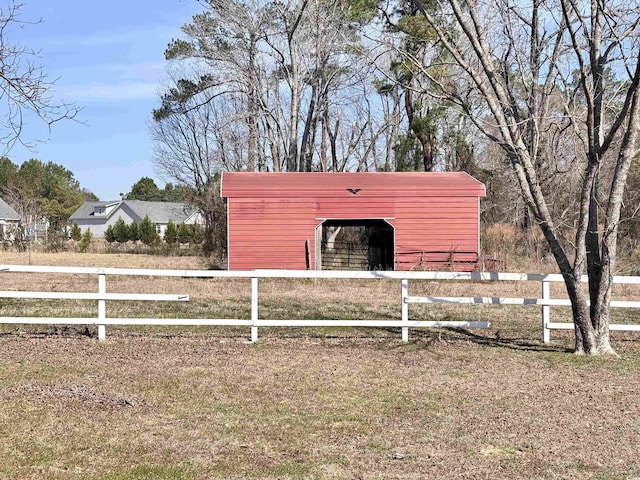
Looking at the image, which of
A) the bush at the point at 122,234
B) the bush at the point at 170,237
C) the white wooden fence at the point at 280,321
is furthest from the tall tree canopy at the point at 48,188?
the white wooden fence at the point at 280,321

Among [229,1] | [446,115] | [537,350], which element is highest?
[229,1]

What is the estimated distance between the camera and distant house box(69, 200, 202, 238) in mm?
78131

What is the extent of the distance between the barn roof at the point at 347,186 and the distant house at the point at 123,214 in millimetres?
54996

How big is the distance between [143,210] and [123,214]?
273cm

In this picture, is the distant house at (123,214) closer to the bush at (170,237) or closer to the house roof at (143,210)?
the house roof at (143,210)

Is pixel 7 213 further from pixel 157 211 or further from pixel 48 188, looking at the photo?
pixel 48 188

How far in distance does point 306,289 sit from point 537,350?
342 inches

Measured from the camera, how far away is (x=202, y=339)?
9.91m

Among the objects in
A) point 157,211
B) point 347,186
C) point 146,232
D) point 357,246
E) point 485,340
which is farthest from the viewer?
point 157,211

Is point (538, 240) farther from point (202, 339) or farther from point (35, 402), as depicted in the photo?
point (35, 402)

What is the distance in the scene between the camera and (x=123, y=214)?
7900cm

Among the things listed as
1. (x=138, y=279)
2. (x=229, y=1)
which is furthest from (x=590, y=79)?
(x=229, y=1)

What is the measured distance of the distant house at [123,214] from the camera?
7813cm

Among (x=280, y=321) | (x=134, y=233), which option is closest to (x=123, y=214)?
(x=134, y=233)
